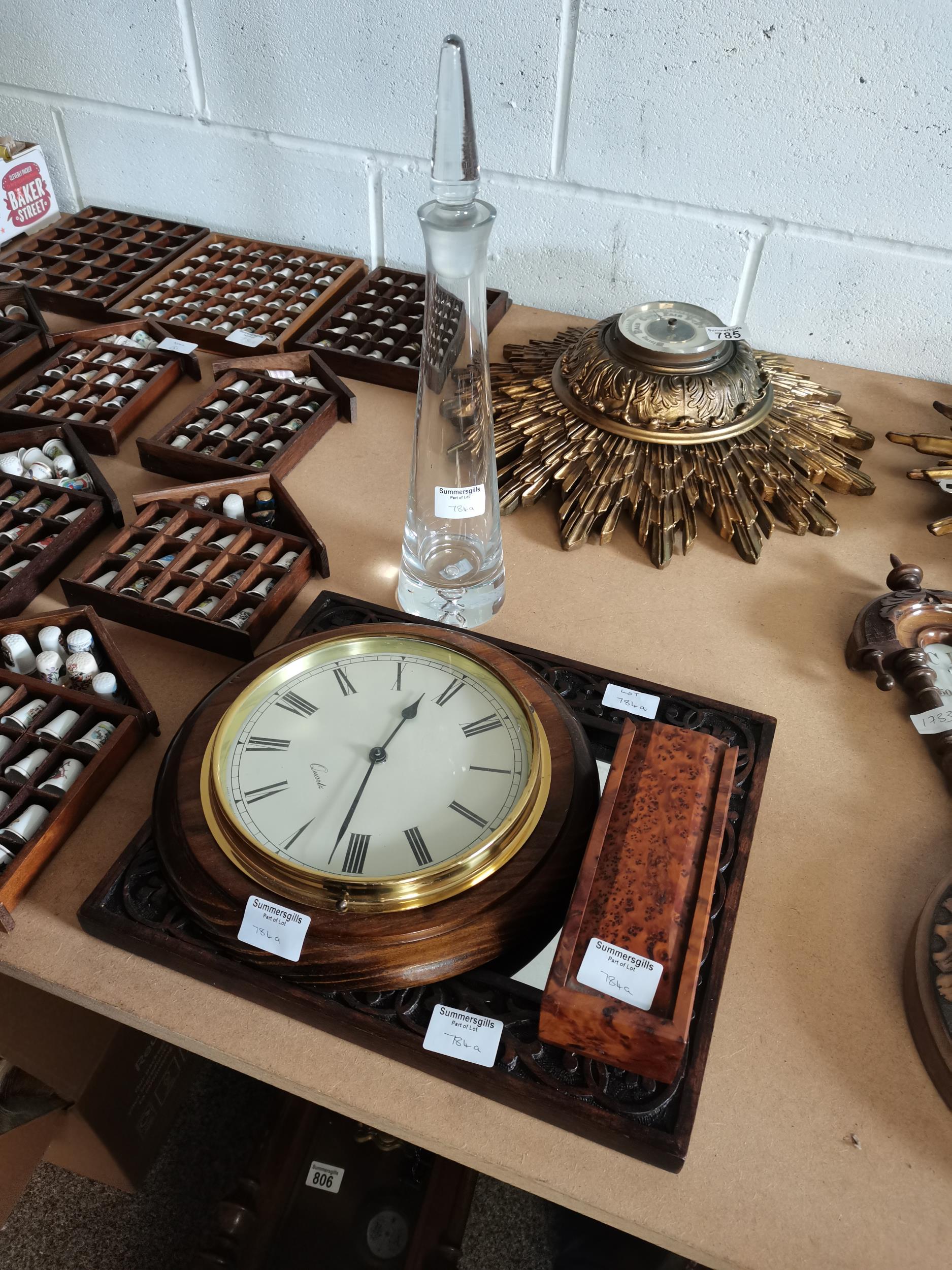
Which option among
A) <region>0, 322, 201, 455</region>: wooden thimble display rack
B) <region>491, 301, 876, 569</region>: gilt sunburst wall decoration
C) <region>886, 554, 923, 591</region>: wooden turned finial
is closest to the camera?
<region>886, 554, 923, 591</region>: wooden turned finial

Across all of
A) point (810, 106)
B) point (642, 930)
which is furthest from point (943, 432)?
point (642, 930)

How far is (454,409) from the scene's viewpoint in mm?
925

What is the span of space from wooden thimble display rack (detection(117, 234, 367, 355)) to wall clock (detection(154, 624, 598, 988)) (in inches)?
30.1

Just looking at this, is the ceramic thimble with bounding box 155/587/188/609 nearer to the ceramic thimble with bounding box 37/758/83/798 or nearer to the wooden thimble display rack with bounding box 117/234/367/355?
the ceramic thimble with bounding box 37/758/83/798

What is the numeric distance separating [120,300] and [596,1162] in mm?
1443

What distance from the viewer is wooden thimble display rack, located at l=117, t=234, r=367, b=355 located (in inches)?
57.0

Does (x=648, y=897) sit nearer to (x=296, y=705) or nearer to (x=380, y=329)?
(x=296, y=705)

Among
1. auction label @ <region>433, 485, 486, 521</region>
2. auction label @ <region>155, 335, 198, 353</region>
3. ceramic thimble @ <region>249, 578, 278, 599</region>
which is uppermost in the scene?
auction label @ <region>433, 485, 486, 521</region>

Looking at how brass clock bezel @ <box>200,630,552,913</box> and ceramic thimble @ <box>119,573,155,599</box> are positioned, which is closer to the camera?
brass clock bezel @ <box>200,630,552,913</box>

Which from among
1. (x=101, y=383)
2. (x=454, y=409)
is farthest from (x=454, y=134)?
(x=101, y=383)

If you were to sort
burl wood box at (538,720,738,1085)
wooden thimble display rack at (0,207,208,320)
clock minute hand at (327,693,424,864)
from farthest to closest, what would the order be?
wooden thimble display rack at (0,207,208,320), clock minute hand at (327,693,424,864), burl wood box at (538,720,738,1085)

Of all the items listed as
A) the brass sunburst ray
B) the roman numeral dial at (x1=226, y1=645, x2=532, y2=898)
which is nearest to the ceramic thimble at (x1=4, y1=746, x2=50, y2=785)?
the roman numeral dial at (x1=226, y1=645, x2=532, y2=898)

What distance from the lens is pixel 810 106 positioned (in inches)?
49.3

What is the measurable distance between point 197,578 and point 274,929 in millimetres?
474
